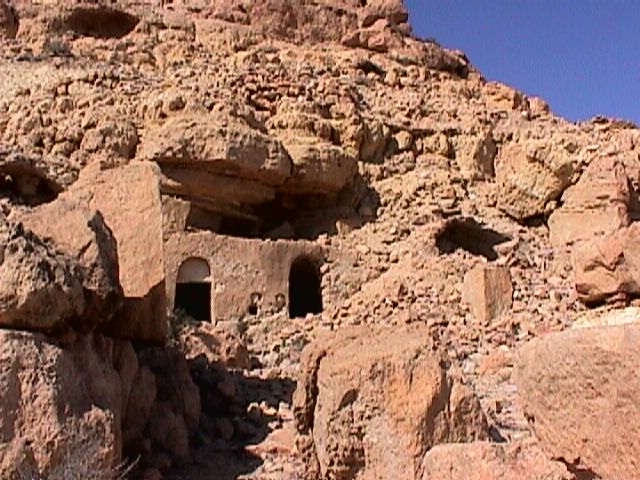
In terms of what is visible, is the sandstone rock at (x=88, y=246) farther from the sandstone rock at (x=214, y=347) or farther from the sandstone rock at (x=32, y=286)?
the sandstone rock at (x=214, y=347)

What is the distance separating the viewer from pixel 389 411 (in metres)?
6.12

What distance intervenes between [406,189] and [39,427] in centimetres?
1312

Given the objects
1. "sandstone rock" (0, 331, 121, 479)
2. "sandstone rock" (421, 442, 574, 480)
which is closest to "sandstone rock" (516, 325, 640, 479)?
"sandstone rock" (421, 442, 574, 480)

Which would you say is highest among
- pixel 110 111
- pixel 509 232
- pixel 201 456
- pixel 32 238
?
pixel 110 111

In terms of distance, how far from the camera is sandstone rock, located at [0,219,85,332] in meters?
6.41

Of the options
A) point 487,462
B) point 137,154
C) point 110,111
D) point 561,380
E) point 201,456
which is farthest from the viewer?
point 110,111

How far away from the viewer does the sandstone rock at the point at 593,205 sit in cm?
1714

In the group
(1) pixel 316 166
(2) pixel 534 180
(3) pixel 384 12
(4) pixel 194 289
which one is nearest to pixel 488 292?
(1) pixel 316 166

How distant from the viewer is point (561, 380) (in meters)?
2.63

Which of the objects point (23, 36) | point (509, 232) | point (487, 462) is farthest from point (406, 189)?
point (487, 462)

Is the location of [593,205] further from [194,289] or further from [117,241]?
[117,241]

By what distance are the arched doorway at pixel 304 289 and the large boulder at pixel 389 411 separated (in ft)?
32.3

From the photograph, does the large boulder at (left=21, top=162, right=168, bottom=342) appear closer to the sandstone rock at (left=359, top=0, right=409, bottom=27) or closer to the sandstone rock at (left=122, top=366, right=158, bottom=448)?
the sandstone rock at (left=122, top=366, right=158, bottom=448)

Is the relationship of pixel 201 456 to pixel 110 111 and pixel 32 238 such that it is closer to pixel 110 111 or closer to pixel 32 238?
pixel 32 238
